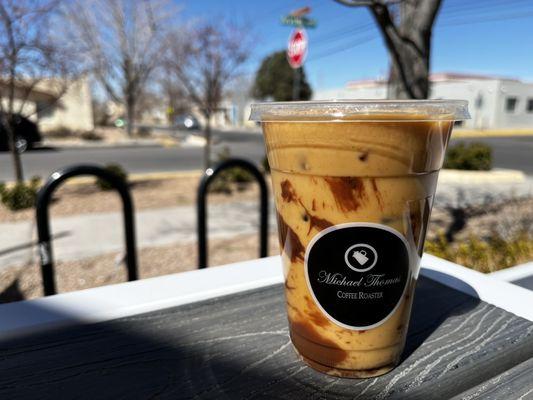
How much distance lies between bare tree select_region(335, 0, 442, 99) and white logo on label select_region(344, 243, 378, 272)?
262cm

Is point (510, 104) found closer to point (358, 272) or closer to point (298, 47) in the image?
point (298, 47)

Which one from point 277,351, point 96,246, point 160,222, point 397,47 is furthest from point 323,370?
point 160,222

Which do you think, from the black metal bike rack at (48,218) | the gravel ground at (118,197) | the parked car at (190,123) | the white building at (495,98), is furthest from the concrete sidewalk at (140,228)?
the white building at (495,98)

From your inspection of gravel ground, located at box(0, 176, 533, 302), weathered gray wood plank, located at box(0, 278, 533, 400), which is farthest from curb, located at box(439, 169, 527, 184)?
weathered gray wood plank, located at box(0, 278, 533, 400)

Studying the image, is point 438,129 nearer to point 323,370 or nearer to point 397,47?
point 323,370

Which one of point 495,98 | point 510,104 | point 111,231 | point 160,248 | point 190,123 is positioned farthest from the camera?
point 510,104

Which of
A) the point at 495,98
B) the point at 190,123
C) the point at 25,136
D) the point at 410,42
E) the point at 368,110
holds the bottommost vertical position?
the point at 25,136

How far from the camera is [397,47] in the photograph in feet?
10.3

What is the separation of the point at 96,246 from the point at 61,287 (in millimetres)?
1024

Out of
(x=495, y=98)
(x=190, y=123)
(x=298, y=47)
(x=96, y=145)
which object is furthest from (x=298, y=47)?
(x=495, y=98)

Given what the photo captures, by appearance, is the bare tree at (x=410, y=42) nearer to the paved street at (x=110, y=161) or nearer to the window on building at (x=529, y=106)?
the paved street at (x=110, y=161)

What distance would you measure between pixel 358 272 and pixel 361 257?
2cm

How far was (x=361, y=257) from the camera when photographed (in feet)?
1.98

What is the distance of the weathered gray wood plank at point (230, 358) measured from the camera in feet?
2.08
